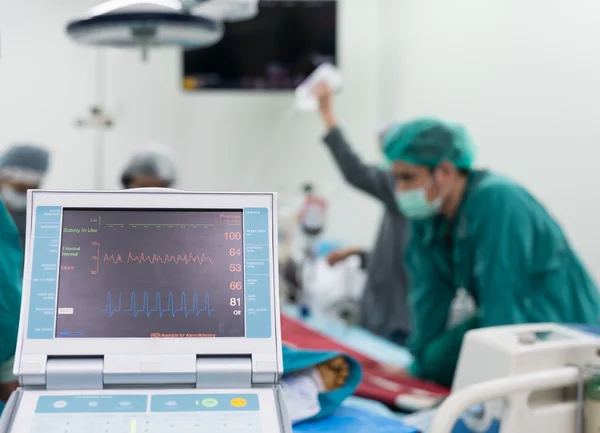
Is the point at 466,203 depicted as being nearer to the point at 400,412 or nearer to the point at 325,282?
the point at 400,412

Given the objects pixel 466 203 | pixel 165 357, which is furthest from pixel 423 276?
pixel 165 357

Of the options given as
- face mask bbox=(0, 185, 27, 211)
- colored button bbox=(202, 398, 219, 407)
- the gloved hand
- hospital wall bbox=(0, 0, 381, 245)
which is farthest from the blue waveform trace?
hospital wall bbox=(0, 0, 381, 245)

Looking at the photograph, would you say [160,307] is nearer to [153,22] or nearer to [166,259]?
[166,259]

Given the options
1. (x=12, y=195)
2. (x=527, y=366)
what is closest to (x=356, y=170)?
(x=12, y=195)

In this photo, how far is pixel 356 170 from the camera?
301 centimetres

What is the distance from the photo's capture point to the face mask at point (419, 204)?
7.41ft

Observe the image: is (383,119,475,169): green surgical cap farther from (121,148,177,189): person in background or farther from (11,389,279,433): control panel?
(11,389,279,433): control panel

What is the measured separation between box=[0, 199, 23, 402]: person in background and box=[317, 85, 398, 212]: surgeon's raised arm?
1822mm

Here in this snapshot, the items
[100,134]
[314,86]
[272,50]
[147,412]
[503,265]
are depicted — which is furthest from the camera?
[272,50]

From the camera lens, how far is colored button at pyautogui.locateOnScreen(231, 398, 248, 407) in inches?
33.1

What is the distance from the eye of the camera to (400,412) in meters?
1.91

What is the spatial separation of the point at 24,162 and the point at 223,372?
5.59ft

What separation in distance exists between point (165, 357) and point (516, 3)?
2771 mm

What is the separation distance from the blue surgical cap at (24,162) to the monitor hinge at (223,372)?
61.4 inches
